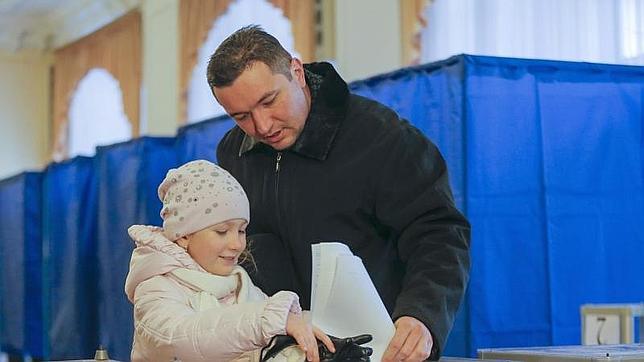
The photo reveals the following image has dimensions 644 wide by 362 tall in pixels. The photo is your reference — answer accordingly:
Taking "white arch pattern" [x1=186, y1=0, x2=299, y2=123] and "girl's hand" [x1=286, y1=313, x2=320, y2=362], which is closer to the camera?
"girl's hand" [x1=286, y1=313, x2=320, y2=362]

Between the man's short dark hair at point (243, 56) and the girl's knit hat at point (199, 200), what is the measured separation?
161 mm

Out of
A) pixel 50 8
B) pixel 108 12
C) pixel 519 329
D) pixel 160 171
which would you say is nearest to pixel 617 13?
pixel 519 329

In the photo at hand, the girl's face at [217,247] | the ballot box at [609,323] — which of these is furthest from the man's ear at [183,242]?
the ballot box at [609,323]

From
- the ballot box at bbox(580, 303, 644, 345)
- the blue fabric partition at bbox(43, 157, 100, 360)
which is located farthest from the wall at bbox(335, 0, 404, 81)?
the ballot box at bbox(580, 303, 644, 345)

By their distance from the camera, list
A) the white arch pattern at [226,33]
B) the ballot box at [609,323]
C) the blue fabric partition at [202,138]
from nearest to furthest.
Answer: the ballot box at [609,323] → the blue fabric partition at [202,138] → the white arch pattern at [226,33]

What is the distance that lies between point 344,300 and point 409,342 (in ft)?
0.43

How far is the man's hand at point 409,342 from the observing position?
175cm

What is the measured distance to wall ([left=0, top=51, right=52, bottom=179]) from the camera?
34.7 ft


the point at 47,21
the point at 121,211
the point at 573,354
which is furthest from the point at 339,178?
the point at 47,21

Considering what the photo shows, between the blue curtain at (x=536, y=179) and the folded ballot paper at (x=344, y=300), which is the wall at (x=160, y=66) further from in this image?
the folded ballot paper at (x=344, y=300)

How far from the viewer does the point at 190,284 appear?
72.5 inches

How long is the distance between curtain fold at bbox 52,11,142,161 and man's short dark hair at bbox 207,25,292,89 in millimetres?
6770

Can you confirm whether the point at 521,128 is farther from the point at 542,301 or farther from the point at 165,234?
the point at 165,234

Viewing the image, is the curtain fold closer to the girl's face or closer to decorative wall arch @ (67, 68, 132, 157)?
decorative wall arch @ (67, 68, 132, 157)
